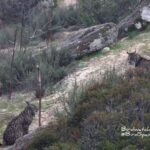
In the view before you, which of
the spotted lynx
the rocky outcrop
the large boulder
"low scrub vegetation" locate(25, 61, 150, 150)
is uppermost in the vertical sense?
the rocky outcrop

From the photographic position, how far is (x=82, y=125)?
5.70m

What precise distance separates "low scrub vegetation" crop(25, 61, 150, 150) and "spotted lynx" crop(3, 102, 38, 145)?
5.00ft

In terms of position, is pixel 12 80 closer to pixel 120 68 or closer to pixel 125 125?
pixel 120 68

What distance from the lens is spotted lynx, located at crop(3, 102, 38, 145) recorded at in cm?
766

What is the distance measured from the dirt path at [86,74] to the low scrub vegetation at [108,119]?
94.5 inches

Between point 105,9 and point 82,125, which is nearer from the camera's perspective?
point 82,125

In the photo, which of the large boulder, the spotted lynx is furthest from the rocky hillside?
the spotted lynx

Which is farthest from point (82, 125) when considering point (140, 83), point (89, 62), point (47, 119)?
point (89, 62)

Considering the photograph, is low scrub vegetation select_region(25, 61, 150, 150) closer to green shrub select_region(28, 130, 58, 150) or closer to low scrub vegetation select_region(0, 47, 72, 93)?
green shrub select_region(28, 130, 58, 150)

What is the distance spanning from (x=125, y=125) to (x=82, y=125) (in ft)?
1.96

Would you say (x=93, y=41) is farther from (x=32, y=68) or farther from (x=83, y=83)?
(x=83, y=83)

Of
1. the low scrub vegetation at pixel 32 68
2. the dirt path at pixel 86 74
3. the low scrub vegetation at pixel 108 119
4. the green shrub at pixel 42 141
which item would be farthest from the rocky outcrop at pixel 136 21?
the green shrub at pixel 42 141

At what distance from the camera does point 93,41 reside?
11.5 metres

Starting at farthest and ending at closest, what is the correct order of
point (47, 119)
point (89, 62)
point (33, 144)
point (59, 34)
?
point (59, 34)
point (89, 62)
point (47, 119)
point (33, 144)
